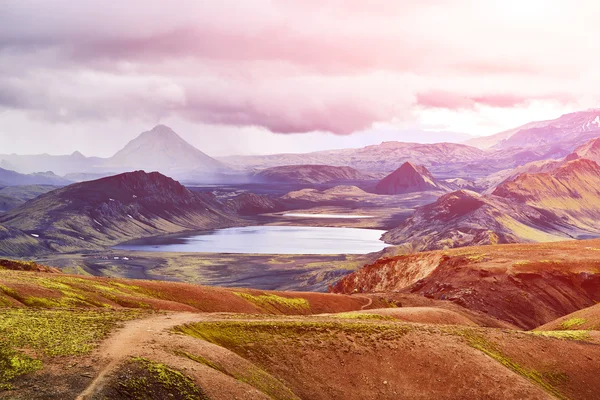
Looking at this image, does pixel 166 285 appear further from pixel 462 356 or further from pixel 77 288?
pixel 462 356

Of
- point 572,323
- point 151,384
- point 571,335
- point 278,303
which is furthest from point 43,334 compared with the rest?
point 572,323

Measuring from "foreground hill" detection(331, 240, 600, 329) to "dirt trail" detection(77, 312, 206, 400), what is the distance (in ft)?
245

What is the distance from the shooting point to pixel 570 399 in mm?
57156

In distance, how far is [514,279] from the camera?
122 m

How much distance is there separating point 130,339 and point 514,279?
98.2 m

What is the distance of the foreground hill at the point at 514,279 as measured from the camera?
115 metres

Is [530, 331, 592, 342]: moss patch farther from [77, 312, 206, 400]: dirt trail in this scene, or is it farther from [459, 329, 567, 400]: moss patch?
[77, 312, 206, 400]: dirt trail

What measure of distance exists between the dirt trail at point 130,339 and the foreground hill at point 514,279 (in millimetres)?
74582

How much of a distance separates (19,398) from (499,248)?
13622 centimetres

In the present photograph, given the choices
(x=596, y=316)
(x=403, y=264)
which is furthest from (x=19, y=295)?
(x=403, y=264)

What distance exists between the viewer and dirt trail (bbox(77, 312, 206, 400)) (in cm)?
3631

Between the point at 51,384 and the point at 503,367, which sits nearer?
the point at 51,384

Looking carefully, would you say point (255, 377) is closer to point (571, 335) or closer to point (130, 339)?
point (130, 339)

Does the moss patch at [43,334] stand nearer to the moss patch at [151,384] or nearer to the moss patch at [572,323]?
the moss patch at [151,384]
